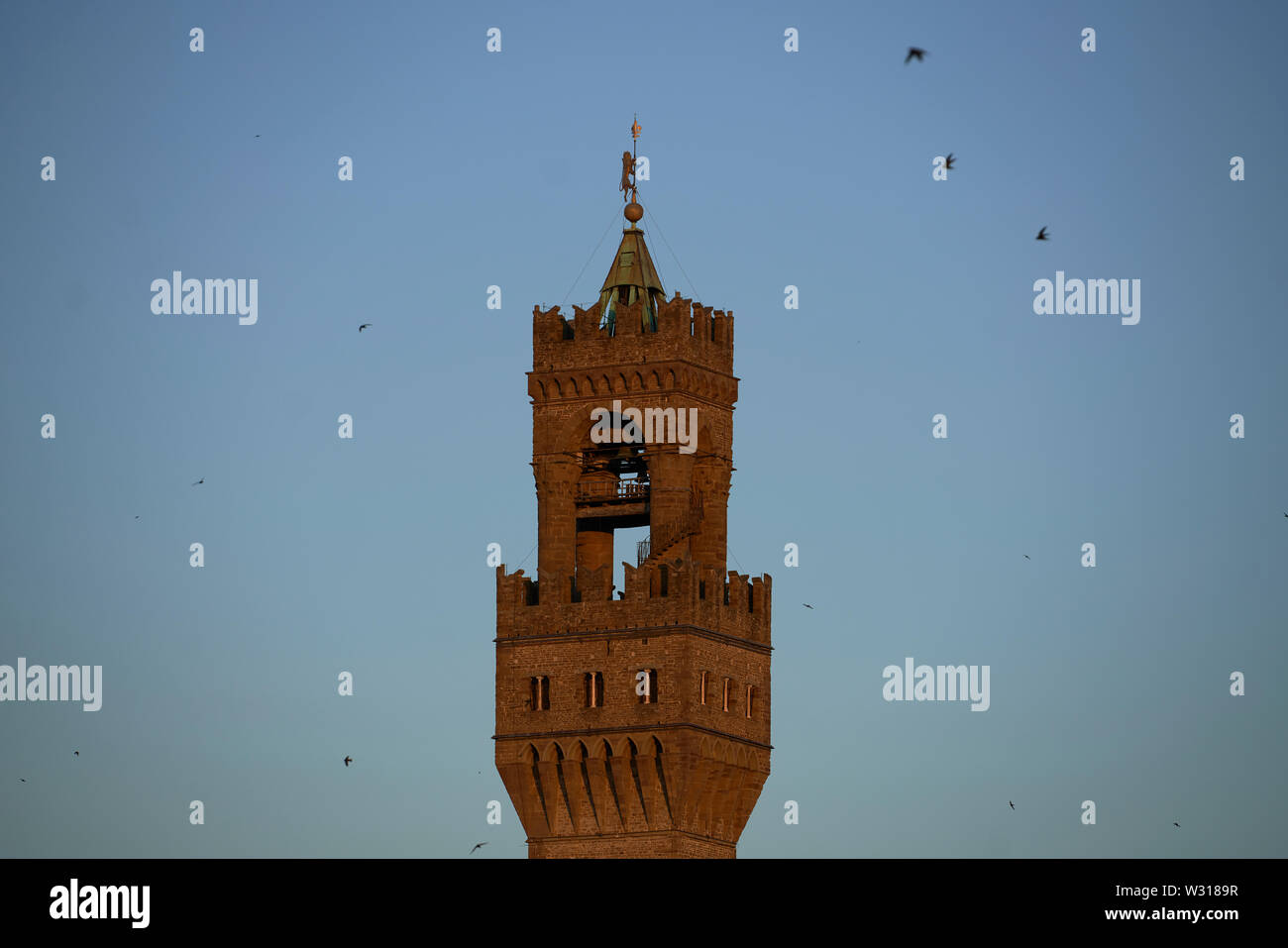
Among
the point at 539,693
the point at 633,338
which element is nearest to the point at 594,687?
the point at 539,693

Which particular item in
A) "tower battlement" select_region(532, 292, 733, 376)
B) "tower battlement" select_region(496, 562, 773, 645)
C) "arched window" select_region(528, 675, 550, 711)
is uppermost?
"tower battlement" select_region(532, 292, 733, 376)

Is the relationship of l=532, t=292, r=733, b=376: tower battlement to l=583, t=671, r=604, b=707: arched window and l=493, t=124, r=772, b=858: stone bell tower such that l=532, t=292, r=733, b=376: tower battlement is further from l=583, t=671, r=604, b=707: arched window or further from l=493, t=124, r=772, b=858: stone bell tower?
l=583, t=671, r=604, b=707: arched window

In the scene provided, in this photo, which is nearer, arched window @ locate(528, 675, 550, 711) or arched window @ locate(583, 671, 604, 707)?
arched window @ locate(583, 671, 604, 707)

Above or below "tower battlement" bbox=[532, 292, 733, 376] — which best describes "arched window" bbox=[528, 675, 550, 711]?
below

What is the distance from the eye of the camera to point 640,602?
166250mm

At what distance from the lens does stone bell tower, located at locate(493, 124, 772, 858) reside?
543 feet

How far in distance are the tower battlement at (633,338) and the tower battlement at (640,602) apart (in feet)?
24.7

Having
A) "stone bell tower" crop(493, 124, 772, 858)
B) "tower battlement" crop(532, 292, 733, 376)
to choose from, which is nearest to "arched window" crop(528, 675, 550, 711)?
"stone bell tower" crop(493, 124, 772, 858)

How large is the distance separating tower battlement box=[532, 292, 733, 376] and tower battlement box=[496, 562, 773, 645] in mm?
7518

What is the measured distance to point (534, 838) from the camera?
550ft
